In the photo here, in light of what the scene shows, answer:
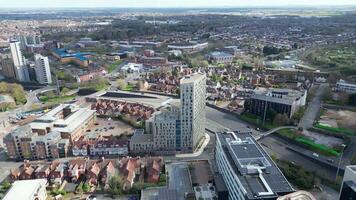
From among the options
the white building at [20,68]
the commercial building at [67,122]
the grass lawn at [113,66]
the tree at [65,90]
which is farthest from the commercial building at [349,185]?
the white building at [20,68]

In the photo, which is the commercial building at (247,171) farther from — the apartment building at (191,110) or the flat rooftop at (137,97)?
the flat rooftop at (137,97)

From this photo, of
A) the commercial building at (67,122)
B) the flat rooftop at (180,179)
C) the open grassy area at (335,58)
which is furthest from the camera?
the open grassy area at (335,58)

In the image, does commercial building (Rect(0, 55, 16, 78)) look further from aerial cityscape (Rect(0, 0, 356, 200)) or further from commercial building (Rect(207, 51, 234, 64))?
commercial building (Rect(207, 51, 234, 64))

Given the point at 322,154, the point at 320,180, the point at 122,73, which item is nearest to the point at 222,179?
the point at 320,180

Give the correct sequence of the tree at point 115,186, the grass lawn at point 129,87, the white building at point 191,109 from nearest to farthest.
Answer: the tree at point 115,186 < the white building at point 191,109 < the grass lawn at point 129,87

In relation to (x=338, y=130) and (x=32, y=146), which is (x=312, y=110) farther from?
(x=32, y=146)

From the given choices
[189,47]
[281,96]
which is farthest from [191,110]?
[189,47]
